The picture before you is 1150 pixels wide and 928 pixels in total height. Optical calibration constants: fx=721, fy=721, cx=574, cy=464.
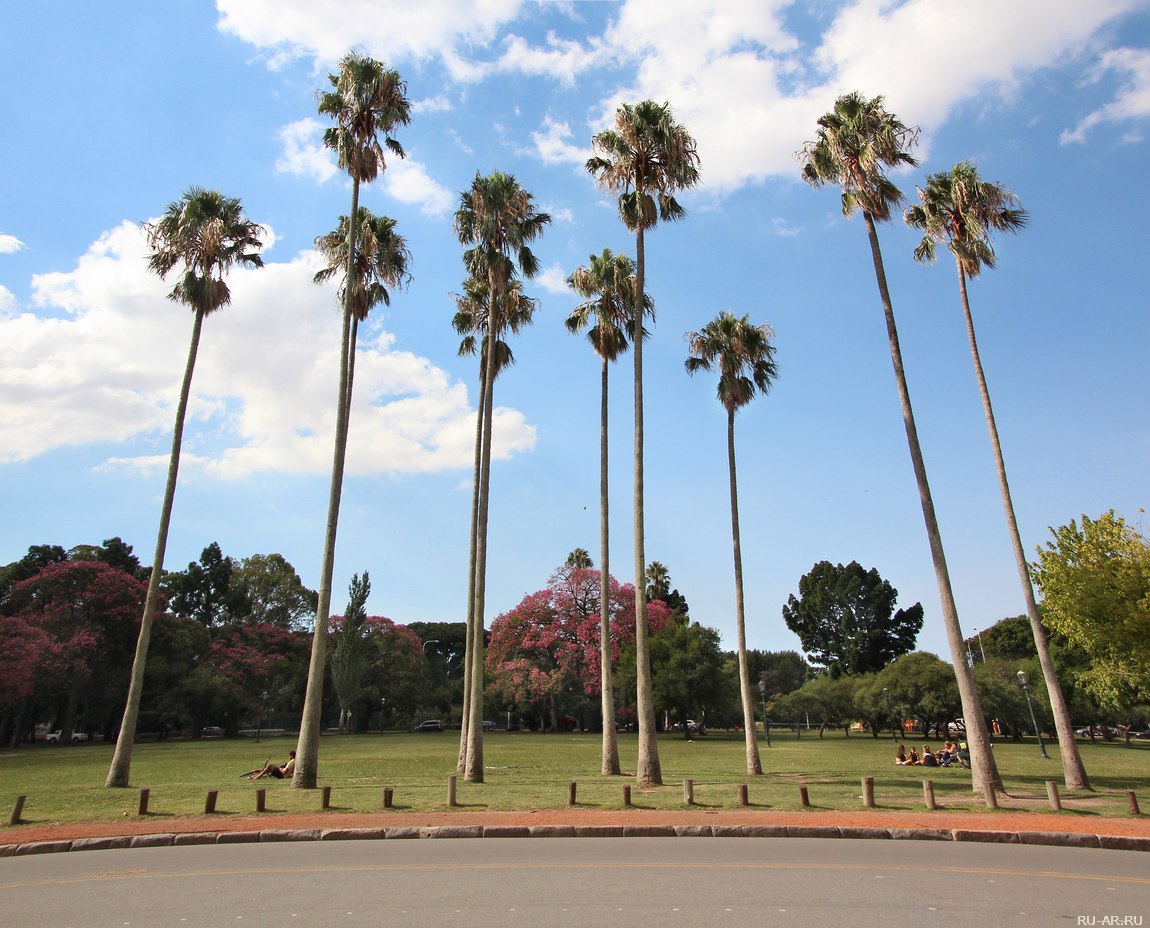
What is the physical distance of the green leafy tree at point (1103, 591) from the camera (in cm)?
2262

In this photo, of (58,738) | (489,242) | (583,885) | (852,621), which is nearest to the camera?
(583,885)

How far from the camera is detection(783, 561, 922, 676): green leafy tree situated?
84562 millimetres

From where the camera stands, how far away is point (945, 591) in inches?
754

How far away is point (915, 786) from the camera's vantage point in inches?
843

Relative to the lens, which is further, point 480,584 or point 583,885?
point 480,584

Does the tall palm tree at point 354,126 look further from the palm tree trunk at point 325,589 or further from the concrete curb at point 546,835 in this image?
the concrete curb at point 546,835

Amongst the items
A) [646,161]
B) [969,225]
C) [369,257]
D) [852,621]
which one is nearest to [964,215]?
[969,225]

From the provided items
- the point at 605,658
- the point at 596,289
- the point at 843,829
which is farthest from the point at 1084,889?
the point at 596,289

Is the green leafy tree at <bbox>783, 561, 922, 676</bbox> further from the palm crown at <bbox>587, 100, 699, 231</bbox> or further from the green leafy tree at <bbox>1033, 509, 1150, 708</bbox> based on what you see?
the palm crown at <bbox>587, 100, 699, 231</bbox>

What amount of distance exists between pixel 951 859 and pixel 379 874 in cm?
837

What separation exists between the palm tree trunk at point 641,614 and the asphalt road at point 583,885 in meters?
7.64

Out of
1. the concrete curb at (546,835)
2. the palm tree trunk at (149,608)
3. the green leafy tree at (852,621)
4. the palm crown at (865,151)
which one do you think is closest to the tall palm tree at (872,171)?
the palm crown at (865,151)

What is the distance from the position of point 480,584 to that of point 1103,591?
1996 cm

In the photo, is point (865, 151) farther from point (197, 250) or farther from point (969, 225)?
point (197, 250)
